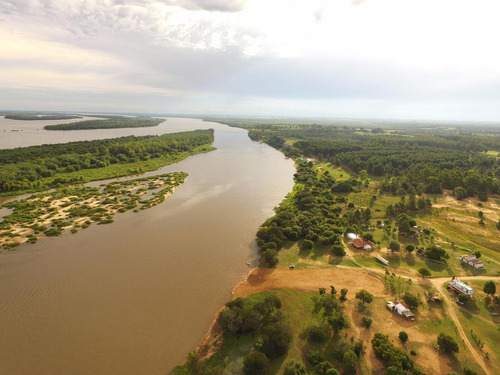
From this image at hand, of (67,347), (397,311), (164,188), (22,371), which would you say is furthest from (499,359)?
(164,188)

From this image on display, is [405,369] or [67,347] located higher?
[405,369]

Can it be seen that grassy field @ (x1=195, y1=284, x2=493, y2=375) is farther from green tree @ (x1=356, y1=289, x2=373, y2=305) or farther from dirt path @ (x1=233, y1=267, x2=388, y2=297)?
dirt path @ (x1=233, y1=267, x2=388, y2=297)

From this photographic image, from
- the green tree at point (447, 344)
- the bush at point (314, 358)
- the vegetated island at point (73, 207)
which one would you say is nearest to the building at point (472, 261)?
the green tree at point (447, 344)

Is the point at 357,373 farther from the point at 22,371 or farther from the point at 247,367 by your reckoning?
the point at 22,371

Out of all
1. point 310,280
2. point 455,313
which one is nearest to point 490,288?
point 455,313

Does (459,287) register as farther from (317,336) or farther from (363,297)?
(317,336)

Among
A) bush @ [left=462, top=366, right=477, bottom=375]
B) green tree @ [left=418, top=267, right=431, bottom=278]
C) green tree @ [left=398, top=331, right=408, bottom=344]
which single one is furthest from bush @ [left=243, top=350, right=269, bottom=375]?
green tree @ [left=418, top=267, right=431, bottom=278]
